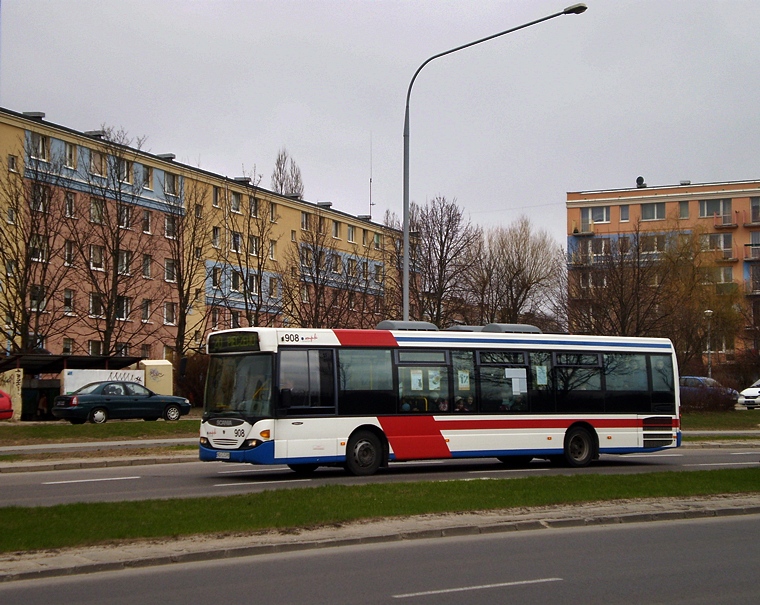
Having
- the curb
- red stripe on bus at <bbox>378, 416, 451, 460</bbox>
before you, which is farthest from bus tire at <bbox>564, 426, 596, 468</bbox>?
the curb

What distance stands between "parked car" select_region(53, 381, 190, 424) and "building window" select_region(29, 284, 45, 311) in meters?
11.6

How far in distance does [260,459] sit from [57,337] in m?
43.3

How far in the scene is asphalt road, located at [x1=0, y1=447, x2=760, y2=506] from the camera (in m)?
16.2

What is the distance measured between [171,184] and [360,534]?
5180cm

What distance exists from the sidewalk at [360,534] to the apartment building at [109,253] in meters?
32.6

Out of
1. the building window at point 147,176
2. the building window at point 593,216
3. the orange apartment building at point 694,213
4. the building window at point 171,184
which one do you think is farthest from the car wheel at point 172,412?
the building window at point 593,216

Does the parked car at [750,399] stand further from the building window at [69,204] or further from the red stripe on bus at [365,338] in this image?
the red stripe on bus at [365,338]

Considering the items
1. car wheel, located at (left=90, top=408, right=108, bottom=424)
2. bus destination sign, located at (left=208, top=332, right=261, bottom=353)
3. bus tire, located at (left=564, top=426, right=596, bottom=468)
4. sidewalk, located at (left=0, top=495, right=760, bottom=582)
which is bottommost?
sidewalk, located at (left=0, top=495, right=760, bottom=582)

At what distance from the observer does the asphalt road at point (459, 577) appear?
8.54 m

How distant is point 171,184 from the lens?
60.8m

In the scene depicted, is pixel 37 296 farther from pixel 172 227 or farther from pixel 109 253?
pixel 172 227

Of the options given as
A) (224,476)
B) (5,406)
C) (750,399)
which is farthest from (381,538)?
(750,399)

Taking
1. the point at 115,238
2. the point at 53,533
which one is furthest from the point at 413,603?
the point at 115,238

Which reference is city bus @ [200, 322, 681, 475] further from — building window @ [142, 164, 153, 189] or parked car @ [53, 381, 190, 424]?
building window @ [142, 164, 153, 189]
